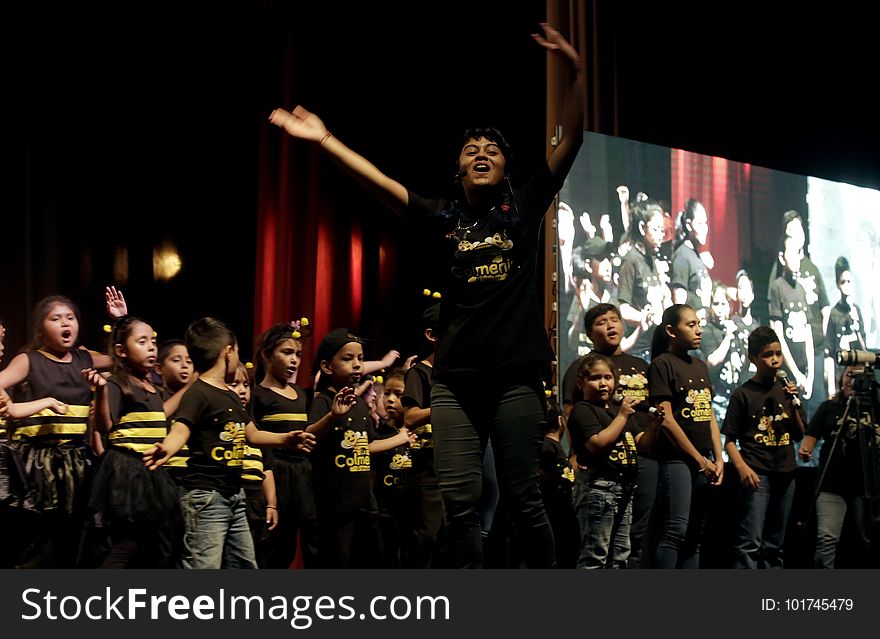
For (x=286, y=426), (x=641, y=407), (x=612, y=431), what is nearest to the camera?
(x=612, y=431)

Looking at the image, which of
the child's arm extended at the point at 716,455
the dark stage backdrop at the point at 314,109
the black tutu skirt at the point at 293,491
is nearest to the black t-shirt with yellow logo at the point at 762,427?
the child's arm extended at the point at 716,455

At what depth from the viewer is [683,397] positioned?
4.75m

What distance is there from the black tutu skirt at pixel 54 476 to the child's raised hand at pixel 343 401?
38.2 inches

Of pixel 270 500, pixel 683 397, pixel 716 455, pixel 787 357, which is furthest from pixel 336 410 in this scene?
pixel 787 357

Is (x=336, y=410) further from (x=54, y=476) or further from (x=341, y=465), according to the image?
(x=54, y=476)

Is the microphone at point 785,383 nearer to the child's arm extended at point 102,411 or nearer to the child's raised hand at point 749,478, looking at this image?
the child's raised hand at point 749,478

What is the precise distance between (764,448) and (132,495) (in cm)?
305

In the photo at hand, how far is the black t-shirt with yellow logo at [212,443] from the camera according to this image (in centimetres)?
373

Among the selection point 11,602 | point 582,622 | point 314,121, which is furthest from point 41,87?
point 582,622

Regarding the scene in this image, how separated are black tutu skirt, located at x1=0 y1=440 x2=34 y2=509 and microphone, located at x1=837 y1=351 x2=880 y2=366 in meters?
3.61

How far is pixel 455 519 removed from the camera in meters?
2.64

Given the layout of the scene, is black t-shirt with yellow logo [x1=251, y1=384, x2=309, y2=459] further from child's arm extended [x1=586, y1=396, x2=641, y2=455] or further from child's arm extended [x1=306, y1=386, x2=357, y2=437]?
child's arm extended [x1=586, y1=396, x2=641, y2=455]

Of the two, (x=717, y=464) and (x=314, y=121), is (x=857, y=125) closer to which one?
(x=717, y=464)

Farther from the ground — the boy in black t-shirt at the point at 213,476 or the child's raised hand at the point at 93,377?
the child's raised hand at the point at 93,377
